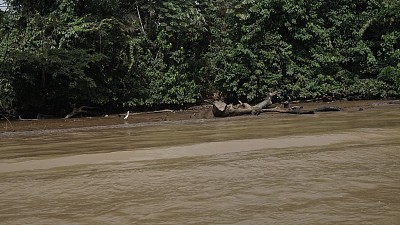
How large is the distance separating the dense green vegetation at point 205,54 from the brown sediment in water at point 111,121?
1.20 m

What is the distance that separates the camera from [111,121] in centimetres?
2000

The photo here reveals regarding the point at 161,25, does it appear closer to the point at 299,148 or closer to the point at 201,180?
the point at 299,148

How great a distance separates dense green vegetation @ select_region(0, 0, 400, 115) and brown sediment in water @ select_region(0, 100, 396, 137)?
1197 millimetres

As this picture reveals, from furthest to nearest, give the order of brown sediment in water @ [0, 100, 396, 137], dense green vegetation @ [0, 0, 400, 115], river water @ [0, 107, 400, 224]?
dense green vegetation @ [0, 0, 400, 115]
brown sediment in water @ [0, 100, 396, 137]
river water @ [0, 107, 400, 224]

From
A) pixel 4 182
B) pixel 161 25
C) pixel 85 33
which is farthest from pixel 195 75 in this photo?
pixel 4 182

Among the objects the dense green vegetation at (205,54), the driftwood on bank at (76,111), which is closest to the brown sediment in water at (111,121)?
the driftwood on bank at (76,111)

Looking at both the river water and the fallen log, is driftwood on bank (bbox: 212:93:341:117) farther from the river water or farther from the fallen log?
the river water

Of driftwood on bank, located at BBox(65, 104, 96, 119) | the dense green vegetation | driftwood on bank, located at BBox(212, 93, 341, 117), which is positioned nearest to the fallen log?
driftwood on bank, located at BBox(212, 93, 341, 117)

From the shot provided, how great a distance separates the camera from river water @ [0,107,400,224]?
5.31 meters

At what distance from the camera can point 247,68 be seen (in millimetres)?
24094

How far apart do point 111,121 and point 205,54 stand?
29.3 ft

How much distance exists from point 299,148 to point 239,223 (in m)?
5.32

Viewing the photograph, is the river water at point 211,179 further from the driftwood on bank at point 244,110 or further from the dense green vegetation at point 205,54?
the dense green vegetation at point 205,54

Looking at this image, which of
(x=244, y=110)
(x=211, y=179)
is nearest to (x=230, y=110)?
(x=244, y=110)
